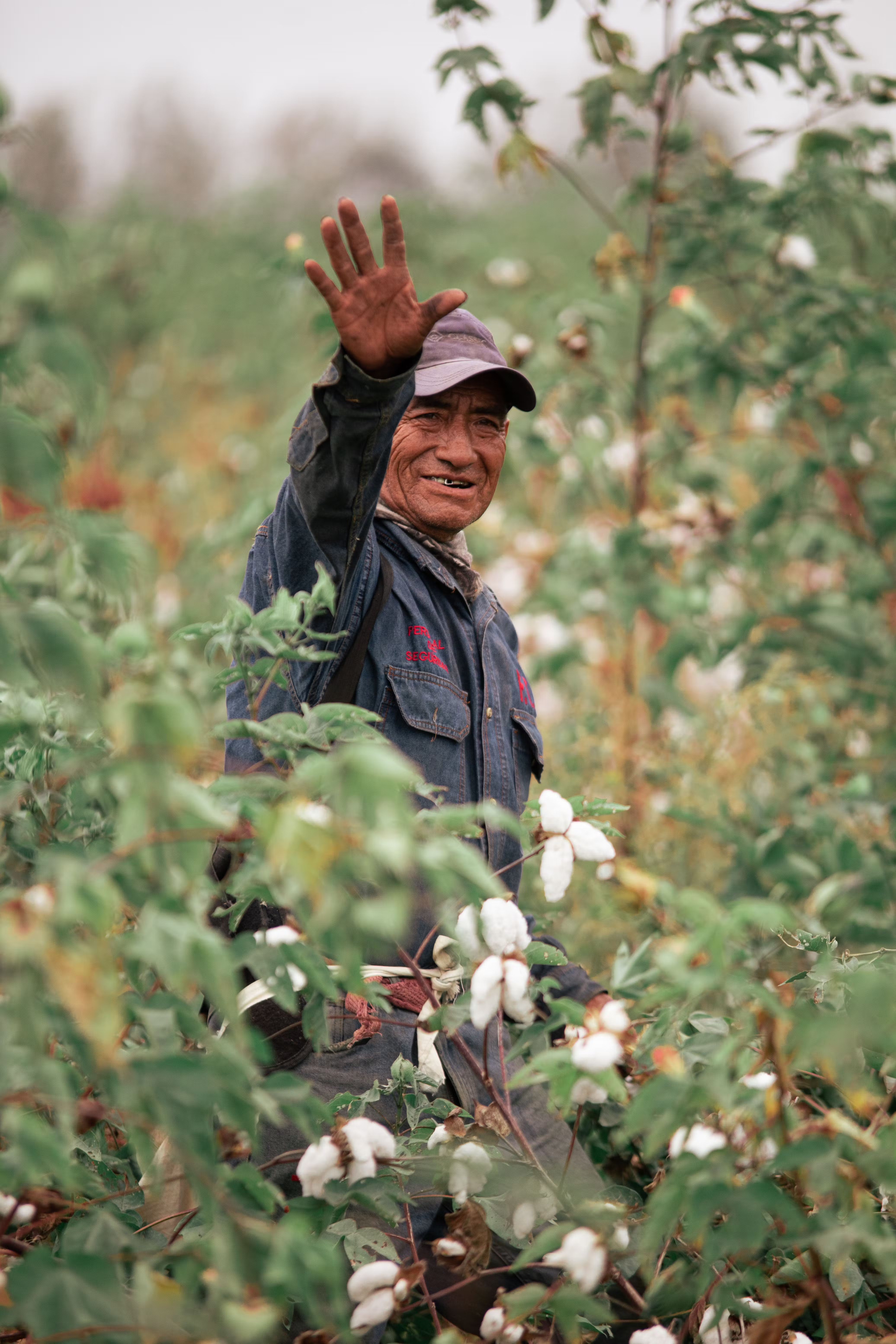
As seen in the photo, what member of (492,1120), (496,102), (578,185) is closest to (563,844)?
(492,1120)

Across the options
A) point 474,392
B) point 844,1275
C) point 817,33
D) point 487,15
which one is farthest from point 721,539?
point 844,1275

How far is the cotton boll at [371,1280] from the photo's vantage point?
1.06 m

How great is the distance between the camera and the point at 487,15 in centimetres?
213

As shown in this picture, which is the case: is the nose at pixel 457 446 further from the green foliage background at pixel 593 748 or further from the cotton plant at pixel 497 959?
the cotton plant at pixel 497 959

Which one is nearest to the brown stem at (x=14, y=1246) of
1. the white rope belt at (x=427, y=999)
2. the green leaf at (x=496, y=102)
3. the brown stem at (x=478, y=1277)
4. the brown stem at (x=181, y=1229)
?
the brown stem at (x=181, y=1229)

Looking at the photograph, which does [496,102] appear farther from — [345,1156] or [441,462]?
[345,1156]

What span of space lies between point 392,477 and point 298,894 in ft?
2.79

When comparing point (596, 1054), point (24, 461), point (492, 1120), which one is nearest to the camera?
point (24, 461)

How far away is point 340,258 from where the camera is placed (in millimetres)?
1155

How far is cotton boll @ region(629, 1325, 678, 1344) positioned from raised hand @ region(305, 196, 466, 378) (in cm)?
98

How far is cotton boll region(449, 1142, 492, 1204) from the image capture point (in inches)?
44.9

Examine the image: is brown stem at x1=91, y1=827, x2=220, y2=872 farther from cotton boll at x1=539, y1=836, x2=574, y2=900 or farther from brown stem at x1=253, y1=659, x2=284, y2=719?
cotton boll at x1=539, y1=836, x2=574, y2=900

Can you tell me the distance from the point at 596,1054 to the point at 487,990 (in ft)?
0.38

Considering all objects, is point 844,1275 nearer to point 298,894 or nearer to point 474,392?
point 298,894
